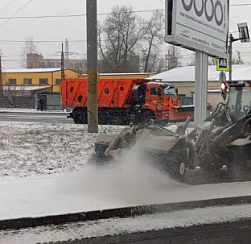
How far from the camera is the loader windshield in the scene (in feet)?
30.7

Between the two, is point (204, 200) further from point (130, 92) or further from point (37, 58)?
point (37, 58)

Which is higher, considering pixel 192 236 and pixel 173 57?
pixel 173 57

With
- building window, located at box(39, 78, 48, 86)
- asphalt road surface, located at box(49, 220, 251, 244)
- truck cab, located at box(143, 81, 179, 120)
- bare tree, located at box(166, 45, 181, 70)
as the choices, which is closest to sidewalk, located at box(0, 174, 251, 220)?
asphalt road surface, located at box(49, 220, 251, 244)

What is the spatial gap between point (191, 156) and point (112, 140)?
5.22ft

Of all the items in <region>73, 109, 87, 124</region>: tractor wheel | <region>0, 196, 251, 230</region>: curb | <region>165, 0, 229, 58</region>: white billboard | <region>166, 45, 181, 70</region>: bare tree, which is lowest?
<region>0, 196, 251, 230</region>: curb

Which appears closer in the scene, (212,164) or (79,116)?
(212,164)

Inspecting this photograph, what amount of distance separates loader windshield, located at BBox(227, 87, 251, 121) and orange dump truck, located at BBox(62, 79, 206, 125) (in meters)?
12.1

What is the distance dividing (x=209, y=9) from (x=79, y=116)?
13.6 meters

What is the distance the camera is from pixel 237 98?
31.0ft

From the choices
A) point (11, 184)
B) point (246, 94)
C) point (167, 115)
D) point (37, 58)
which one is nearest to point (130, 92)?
point (167, 115)

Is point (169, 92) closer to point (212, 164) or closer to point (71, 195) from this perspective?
point (212, 164)

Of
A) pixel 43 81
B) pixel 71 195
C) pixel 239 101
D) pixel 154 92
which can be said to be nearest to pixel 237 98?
pixel 239 101

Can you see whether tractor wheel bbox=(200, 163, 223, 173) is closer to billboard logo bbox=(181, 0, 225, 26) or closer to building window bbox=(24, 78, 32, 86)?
billboard logo bbox=(181, 0, 225, 26)

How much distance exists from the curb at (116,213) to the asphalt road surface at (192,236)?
0.83 meters
